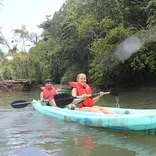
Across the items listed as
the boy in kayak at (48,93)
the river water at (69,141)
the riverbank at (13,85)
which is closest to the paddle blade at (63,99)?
the river water at (69,141)

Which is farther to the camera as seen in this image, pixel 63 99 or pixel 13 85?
pixel 13 85

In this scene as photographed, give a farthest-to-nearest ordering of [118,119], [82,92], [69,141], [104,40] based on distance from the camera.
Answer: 1. [104,40]
2. [82,92]
3. [118,119]
4. [69,141]

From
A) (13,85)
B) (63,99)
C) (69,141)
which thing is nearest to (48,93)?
(63,99)

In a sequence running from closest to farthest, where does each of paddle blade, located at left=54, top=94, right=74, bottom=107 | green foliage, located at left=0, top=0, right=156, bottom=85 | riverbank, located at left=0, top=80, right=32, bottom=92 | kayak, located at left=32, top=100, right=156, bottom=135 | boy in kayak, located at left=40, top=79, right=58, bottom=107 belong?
kayak, located at left=32, top=100, right=156, bottom=135 → paddle blade, located at left=54, top=94, right=74, bottom=107 → boy in kayak, located at left=40, top=79, right=58, bottom=107 → green foliage, located at left=0, top=0, right=156, bottom=85 → riverbank, located at left=0, top=80, right=32, bottom=92

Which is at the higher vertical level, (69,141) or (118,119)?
(118,119)

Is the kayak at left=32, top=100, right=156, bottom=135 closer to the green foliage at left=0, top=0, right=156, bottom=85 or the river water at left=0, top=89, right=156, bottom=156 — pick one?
the river water at left=0, top=89, right=156, bottom=156

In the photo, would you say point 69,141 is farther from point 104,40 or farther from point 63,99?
point 104,40

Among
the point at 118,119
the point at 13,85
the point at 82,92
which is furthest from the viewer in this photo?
the point at 13,85

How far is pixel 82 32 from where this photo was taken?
52.2 ft

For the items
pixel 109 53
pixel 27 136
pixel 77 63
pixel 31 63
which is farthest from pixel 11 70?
pixel 27 136

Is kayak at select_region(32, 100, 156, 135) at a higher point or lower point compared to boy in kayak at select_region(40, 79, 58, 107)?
lower

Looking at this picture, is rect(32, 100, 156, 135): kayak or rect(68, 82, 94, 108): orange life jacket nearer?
rect(32, 100, 156, 135): kayak

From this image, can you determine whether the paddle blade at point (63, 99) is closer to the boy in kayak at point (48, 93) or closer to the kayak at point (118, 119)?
the kayak at point (118, 119)

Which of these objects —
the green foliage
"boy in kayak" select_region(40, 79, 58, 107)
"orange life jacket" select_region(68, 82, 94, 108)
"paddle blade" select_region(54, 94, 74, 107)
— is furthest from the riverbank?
"orange life jacket" select_region(68, 82, 94, 108)
